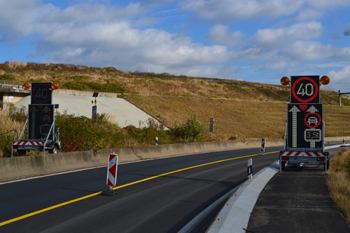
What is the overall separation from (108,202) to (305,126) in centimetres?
945

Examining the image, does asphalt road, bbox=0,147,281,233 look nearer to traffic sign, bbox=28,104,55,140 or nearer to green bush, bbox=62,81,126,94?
traffic sign, bbox=28,104,55,140

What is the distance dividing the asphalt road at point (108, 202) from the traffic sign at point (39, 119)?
4.03 metres

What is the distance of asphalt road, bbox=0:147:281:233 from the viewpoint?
7305 millimetres

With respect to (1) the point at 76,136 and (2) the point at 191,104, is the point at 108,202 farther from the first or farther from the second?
(2) the point at 191,104

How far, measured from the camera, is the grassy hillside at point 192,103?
57.4m

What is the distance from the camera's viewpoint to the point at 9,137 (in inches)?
679

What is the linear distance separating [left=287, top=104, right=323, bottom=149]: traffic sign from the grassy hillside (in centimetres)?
3005

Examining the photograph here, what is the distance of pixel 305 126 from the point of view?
51.2ft

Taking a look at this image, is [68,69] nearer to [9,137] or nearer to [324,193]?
[9,137]

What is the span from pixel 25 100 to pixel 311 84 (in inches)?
1348

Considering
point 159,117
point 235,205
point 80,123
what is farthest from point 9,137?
point 159,117

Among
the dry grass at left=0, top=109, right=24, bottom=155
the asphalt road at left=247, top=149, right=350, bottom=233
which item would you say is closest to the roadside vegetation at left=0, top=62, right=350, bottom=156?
the dry grass at left=0, top=109, right=24, bottom=155

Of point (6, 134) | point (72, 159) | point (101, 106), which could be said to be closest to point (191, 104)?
point (101, 106)

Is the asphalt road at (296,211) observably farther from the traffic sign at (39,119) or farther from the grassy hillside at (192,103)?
the grassy hillside at (192,103)
